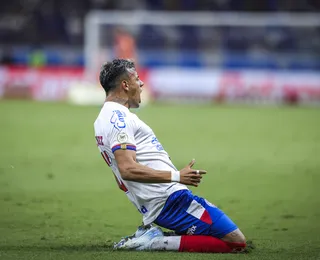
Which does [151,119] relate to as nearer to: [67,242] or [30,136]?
[30,136]

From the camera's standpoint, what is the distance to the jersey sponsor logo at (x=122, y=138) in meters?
7.36

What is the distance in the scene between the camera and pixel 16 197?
11.6 m

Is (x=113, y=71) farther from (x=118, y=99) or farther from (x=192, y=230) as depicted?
(x=192, y=230)

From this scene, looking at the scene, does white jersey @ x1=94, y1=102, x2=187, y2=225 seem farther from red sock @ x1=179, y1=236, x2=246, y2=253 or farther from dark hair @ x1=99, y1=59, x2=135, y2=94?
red sock @ x1=179, y1=236, x2=246, y2=253

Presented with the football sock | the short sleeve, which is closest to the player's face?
the short sleeve

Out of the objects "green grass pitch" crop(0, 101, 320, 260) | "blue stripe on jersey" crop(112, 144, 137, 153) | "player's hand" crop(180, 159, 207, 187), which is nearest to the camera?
"player's hand" crop(180, 159, 207, 187)

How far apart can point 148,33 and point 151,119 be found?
12.1 meters

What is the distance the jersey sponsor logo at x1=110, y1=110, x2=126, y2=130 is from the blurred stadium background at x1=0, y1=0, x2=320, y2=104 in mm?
21780

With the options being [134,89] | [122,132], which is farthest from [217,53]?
[122,132]

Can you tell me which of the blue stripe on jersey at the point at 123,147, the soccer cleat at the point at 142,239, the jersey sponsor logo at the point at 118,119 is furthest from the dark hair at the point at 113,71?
the soccer cleat at the point at 142,239

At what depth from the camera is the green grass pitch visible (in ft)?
27.6

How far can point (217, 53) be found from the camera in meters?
36.0

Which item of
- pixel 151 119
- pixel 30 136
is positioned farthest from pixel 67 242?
pixel 151 119

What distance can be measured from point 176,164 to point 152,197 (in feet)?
25.2
